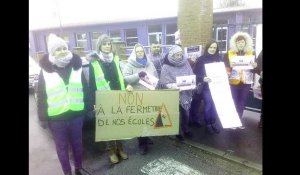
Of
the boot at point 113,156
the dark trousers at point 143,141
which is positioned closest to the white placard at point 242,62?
the dark trousers at point 143,141

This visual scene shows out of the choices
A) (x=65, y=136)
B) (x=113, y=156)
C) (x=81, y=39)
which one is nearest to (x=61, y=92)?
(x=65, y=136)

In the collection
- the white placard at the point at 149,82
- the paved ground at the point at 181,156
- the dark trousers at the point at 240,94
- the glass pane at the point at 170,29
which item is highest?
the glass pane at the point at 170,29

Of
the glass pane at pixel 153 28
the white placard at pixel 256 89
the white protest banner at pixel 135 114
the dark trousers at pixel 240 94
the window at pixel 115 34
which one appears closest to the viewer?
the white protest banner at pixel 135 114

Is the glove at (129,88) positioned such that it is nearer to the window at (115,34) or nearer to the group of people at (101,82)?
the group of people at (101,82)

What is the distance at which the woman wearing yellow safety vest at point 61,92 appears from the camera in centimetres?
355

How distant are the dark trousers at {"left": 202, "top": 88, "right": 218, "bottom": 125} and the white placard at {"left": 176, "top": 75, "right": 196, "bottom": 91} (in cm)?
54

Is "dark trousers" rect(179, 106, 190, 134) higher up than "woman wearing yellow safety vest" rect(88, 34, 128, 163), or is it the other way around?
"woman wearing yellow safety vest" rect(88, 34, 128, 163)

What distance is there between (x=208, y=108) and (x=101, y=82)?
2281 mm

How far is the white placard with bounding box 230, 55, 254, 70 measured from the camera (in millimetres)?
5109

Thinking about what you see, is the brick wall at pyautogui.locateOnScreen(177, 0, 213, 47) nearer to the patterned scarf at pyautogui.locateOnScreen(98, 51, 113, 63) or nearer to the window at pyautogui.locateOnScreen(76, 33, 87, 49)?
the patterned scarf at pyautogui.locateOnScreen(98, 51, 113, 63)

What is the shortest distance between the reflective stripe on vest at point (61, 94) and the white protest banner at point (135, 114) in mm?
459

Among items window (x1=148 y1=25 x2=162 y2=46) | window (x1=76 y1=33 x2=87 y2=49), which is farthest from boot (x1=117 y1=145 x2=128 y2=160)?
window (x1=76 y1=33 x2=87 y2=49)

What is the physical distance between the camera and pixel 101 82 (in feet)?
13.5

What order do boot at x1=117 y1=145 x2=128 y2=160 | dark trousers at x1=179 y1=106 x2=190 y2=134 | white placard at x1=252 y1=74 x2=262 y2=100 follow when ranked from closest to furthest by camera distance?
boot at x1=117 y1=145 x2=128 y2=160 → dark trousers at x1=179 y1=106 x2=190 y2=134 → white placard at x1=252 y1=74 x2=262 y2=100
